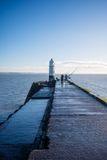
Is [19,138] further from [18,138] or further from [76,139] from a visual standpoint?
[76,139]

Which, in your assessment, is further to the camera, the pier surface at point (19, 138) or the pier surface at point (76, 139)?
the pier surface at point (19, 138)

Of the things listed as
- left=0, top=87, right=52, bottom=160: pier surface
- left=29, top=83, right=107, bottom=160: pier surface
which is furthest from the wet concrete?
left=29, top=83, right=107, bottom=160: pier surface

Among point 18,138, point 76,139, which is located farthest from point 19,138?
point 76,139

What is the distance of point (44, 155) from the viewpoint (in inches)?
203

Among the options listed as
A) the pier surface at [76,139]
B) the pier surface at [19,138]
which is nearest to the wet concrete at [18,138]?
the pier surface at [19,138]

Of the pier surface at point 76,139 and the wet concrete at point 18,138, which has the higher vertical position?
the pier surface at point 76,139

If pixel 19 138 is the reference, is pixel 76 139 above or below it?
above

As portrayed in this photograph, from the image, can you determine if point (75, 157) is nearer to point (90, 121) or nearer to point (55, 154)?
point (55, 154)

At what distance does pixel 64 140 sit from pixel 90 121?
8.62 feet

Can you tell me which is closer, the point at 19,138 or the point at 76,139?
the point at 76,139

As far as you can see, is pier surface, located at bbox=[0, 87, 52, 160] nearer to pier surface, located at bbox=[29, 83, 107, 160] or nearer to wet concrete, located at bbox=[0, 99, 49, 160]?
wet concrete, located at bbox=[0, 99, 49, 160]

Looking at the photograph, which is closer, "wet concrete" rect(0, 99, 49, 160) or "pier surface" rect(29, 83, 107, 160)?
"pier surface" rect(29, 83, 107, 160)

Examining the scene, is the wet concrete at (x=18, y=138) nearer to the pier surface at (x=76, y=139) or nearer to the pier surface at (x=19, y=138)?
the pier surface at (x=19, y=138)

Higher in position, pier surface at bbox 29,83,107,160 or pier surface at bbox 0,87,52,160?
pier surface at bbox 29,83,107,160
